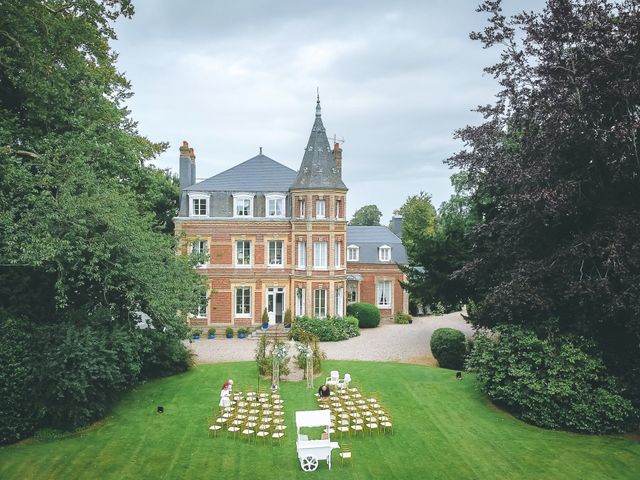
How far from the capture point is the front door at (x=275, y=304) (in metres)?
32.9

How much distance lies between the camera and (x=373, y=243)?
39969mm

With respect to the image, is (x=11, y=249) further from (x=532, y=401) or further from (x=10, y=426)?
(x=532, y=401)

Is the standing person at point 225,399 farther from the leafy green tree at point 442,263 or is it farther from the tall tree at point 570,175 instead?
the leafy green tree at point 442,263

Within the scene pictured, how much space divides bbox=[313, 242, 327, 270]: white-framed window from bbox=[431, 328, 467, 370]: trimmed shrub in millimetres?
10261

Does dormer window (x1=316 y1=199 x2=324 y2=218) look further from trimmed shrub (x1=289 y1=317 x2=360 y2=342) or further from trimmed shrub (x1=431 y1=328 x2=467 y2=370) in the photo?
trimmed shrub (x1=431 y1=328 x2=467 y2=370)

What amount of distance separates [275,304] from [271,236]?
437 centimetres

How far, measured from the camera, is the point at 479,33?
1611 cm

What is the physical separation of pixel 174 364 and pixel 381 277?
2040cm

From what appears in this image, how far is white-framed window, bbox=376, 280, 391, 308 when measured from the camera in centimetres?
3903

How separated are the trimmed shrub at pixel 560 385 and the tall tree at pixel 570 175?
27.3 inches

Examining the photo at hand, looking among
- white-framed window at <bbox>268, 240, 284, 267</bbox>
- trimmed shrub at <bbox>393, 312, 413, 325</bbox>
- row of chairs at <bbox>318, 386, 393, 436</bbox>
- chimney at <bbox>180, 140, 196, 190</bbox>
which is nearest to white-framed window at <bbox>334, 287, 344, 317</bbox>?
white-framed window at <bbox>268, 240, 284, 267</bbox>

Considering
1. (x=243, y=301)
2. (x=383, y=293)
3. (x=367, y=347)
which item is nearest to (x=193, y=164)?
(x=243, y=301)

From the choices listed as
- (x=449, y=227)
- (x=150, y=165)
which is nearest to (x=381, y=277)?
(x=449, y=227)

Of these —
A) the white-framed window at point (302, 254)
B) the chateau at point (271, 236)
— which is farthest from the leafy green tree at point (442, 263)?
the white-framed window at point (302, 254)
